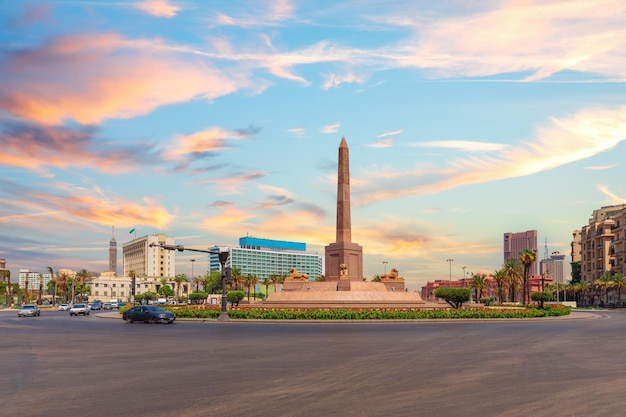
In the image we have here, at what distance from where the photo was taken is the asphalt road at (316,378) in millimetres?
10508

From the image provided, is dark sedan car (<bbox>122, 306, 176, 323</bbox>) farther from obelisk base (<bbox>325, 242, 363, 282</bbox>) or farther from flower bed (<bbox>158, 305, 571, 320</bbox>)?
obelisk base (<bbox>325, 242, 363, 282</bbox>)

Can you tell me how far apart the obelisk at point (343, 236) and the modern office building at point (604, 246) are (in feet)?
280

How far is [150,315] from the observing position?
41469 mm

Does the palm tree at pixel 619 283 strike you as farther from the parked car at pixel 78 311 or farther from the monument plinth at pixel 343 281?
the parked car at pixel 78 311

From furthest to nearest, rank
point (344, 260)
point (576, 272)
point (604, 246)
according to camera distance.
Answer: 1. point (576, 272)
2. point (604, 246)
3. point (344, 260)

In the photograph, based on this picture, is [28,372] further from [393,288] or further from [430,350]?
[393,288]

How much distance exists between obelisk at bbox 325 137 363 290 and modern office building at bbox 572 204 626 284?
85459mm

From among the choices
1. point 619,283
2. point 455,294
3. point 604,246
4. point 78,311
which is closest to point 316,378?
point 455,294

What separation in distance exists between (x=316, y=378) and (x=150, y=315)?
3018cm

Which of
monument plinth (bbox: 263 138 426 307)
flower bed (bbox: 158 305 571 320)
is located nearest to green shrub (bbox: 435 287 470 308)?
monument plinth (bbox: 263 138 426 307)

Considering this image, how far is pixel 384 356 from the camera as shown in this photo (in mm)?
18156

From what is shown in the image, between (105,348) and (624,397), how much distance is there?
17.3 metres

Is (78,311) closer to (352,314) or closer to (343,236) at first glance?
(343,236)

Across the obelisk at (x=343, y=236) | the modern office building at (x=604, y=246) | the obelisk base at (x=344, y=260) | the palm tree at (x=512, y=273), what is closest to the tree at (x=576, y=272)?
the modern office building at (x=604, y=246)
